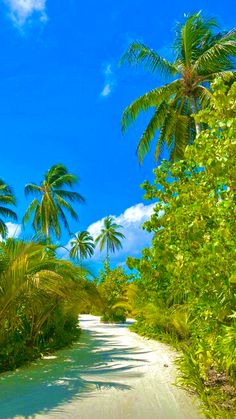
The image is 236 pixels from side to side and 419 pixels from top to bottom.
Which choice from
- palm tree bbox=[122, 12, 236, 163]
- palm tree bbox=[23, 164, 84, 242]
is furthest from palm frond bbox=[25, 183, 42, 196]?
palm tree bbox=[122, 12, 236, 163]

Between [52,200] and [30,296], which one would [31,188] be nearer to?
[52,200]

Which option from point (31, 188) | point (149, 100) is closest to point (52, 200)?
point (31, 188)

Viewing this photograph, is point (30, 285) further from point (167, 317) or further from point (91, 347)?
point (167, 317)

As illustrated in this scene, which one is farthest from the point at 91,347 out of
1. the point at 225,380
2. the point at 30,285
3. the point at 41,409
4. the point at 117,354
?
the point at 41,409

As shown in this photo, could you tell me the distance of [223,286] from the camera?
448cm

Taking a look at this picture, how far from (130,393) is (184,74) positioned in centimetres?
1324

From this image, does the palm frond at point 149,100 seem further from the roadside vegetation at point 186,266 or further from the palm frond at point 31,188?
the palm frond at point 31,188

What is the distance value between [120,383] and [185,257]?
2551mm

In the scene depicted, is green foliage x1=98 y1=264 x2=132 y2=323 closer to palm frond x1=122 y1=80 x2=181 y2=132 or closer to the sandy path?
palm frond x1=122 y1=80 x2=181 y2=132

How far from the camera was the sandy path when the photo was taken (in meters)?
4.68

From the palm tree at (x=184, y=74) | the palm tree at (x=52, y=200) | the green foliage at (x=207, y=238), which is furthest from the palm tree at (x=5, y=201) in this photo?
the green foliage at (x=207, y=238)

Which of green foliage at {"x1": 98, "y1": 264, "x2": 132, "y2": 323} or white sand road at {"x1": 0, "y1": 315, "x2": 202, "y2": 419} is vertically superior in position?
green foliage at {"x1": 98, "y1": 264, "x2": 132, "y2": 323}

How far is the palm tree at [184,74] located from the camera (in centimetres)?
1556

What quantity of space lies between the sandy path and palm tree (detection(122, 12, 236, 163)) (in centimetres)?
973
